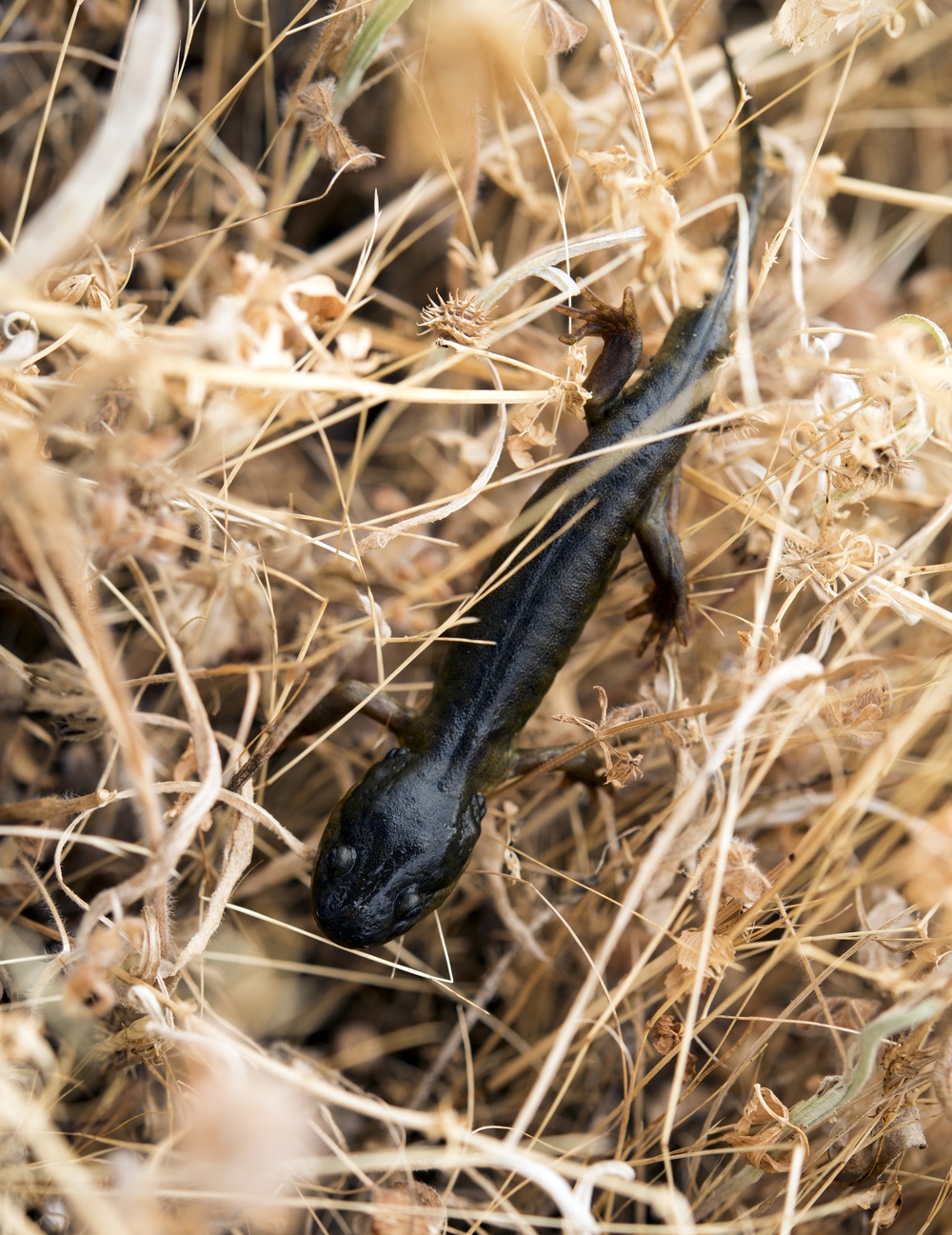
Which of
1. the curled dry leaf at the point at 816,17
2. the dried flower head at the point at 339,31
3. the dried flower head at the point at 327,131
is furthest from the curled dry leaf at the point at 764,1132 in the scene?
the dried flower head at the point at 339,31

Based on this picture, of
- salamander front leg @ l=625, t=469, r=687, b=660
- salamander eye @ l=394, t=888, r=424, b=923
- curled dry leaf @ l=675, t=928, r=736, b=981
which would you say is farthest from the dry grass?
salamander eye @ l=394, t=888, r=424, b=923

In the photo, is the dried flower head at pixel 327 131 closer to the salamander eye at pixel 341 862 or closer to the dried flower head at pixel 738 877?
the salamander eye at pixel 341 862

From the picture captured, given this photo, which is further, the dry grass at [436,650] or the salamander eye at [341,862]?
the salamander eye at [341,862]

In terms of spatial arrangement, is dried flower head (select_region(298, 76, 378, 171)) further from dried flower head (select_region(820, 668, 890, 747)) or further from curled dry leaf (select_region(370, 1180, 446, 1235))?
curled dry leaf (select_region(370, 1180, 446, 1235))

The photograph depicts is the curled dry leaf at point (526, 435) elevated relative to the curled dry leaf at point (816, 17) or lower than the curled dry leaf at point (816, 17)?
lower

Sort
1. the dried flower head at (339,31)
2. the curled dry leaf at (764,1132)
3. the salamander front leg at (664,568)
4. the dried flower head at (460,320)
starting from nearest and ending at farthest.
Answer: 1. the curled dry leaf at (764,1132)
2. the dried flower head at (460,320)
3. the dried flower head at (339,31)
4. the salamander front leg at (664,568)

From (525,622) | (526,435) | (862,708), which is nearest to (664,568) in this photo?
(525,622)

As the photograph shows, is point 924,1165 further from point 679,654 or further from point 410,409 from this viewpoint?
point 410,409
